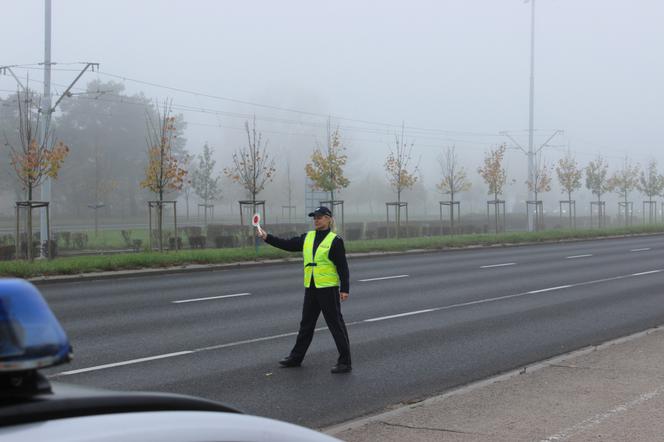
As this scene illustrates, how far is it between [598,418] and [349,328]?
548 cm

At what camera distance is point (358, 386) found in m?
7.71

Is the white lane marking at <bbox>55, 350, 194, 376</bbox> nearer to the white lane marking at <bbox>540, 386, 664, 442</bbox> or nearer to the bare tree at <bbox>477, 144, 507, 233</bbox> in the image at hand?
the white lane marking at <bbox>540, 386, 664, 442</bbox>

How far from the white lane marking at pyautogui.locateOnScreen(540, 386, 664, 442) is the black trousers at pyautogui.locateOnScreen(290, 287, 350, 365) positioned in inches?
108

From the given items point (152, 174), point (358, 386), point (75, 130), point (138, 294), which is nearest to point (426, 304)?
point (138, 294)

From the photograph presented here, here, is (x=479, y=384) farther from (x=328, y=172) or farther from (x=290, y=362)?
(x=328, y=172)

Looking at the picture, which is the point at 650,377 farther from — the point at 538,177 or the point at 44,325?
the point at 538,177

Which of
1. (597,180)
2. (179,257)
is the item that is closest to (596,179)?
(597,180)

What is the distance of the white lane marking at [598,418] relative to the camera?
5.71 meters

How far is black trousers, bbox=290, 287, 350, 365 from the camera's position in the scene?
8.03 metres

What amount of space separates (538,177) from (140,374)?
50.1 meters

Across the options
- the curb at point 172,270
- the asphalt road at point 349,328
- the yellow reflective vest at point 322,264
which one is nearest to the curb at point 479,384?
the asphalt road at point 349,328

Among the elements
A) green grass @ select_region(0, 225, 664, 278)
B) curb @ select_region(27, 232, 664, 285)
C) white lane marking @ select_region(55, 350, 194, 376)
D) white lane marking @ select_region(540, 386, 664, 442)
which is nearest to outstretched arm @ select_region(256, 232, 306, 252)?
white lane marking @ select_region(55, 350, 194, 376)

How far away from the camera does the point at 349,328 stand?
37.1 feet

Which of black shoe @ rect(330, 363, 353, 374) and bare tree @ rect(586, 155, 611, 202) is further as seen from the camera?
bare tree @ rect(586, 155, 611, 202)
